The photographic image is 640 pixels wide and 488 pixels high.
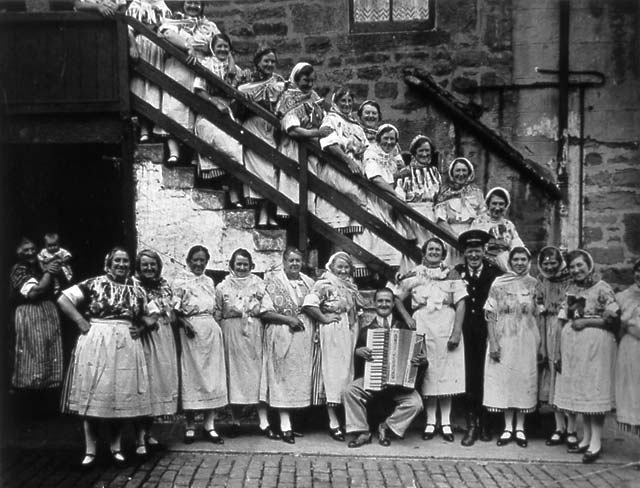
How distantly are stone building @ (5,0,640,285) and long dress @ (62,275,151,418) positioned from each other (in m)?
4.21

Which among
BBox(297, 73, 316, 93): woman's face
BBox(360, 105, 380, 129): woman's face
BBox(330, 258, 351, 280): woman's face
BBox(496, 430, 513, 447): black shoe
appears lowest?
BBox(496, 430, 513, 447): black shoe

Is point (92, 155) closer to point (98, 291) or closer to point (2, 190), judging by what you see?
point (2, 190)

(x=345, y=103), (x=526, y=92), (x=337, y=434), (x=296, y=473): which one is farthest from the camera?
(x=526, y=92)

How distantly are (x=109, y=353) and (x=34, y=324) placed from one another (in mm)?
1220

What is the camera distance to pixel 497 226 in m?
6.80

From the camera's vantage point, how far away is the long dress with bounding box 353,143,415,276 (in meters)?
6.68

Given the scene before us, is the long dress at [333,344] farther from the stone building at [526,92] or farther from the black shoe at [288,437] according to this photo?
the stone building at [526,92]

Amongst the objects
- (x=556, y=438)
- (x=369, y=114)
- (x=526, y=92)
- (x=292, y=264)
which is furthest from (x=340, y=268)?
(x=526, y=92)

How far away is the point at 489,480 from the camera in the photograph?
532 centimetres

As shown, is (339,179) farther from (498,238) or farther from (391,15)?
(391,15)

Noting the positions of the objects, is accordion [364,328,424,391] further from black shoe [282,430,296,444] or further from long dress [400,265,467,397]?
black shoe [282,430,296,444]

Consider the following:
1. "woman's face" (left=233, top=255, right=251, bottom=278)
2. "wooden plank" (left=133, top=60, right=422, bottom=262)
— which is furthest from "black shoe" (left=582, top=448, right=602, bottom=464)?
"woman's face" (left=233, top=255, right=251, bottom=278)

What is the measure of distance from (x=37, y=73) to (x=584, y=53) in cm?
592

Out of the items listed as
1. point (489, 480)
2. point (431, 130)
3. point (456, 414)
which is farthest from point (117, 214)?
point (489, 480)
